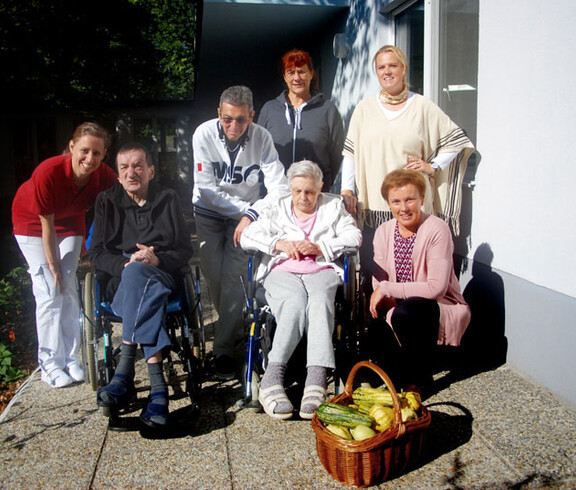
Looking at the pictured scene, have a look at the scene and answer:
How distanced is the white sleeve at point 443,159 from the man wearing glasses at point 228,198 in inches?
38.0

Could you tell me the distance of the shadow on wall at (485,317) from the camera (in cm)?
375

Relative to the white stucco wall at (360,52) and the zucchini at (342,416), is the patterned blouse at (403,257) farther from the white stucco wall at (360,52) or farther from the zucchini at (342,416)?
the white stucco wall at (360,52)

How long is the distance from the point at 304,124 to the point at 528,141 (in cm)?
156

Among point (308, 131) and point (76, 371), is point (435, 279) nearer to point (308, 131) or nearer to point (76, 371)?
point (308, 131)

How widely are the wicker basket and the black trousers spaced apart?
0.60 metres

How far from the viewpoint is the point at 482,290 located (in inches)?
155

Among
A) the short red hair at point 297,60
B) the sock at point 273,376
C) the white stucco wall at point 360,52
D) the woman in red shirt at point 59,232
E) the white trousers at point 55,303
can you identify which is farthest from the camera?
the white stucco wall at point 360,52

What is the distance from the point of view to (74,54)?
1103cm

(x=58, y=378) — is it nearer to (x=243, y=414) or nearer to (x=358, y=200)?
(x=243, y=414)

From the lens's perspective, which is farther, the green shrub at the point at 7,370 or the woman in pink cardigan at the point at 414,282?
the green shrub at the point at 7,370

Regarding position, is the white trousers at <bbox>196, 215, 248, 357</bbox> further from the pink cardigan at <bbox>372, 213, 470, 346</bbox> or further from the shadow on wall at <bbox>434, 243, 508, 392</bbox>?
the shadow on wall at <bbox>434, 243, 508, 392</bbox>

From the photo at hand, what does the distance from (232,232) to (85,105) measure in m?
11.5

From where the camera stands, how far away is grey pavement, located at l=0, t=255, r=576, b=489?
8.23 ft

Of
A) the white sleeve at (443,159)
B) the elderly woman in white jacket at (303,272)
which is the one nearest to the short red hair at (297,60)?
the elderly woman in white jacket at (303,272)
